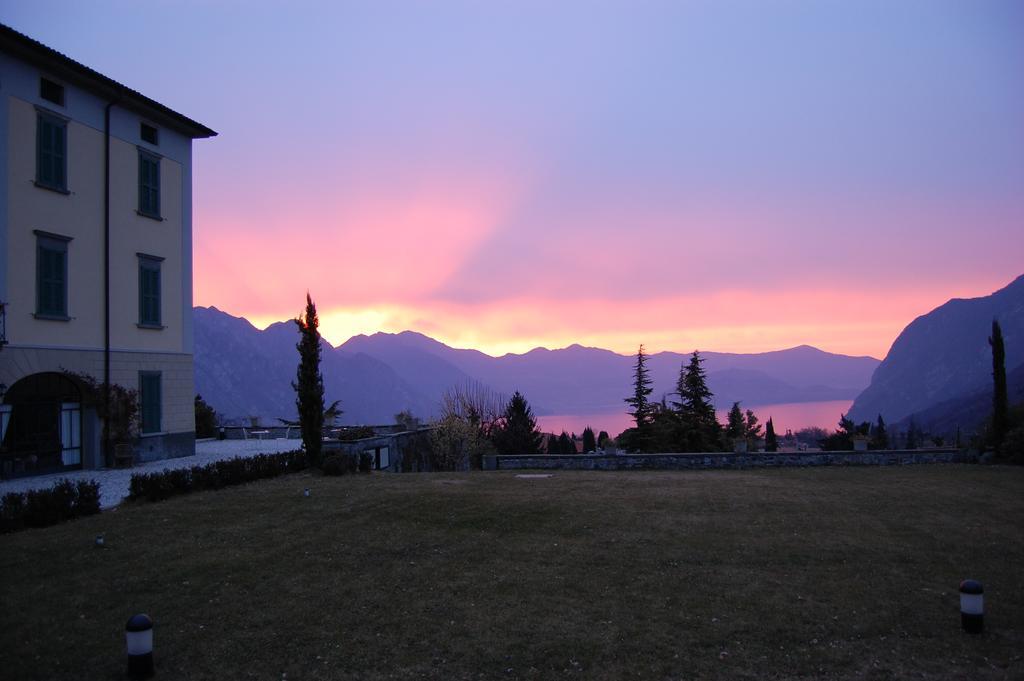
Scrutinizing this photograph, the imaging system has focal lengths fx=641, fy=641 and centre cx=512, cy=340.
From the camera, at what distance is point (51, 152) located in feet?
62.9

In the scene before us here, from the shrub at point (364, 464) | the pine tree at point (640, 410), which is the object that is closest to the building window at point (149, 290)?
the shrub at point (364, 464)

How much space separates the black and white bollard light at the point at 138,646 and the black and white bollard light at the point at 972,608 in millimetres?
8141

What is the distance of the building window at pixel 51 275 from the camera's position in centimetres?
1877

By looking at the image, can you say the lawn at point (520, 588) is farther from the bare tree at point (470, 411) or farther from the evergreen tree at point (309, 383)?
the bare tree at point (470, 411)

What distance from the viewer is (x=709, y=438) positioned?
32781 millimetres

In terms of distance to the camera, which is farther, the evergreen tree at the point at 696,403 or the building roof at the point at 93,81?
the evergreen tree at the point at 696,403

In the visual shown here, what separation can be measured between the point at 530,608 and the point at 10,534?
972 cm

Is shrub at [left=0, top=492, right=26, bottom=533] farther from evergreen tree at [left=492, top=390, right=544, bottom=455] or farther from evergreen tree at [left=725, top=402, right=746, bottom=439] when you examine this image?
evergreen tree at [left=725, top=402, right=746, bottom=439]

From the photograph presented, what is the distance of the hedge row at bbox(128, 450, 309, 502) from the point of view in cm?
1425

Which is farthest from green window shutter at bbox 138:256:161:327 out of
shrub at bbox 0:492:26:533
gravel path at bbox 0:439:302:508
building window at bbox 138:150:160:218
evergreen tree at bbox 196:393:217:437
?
evergreen tree at bbox 196:393:217:437

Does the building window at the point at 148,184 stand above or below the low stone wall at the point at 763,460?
above

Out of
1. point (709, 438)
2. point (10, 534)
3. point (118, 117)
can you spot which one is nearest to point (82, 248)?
point (118, 117)

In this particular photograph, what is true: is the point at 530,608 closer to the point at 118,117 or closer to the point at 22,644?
the point at 22,644

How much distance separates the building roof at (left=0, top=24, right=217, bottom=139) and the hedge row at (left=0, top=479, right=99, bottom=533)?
13.1m
